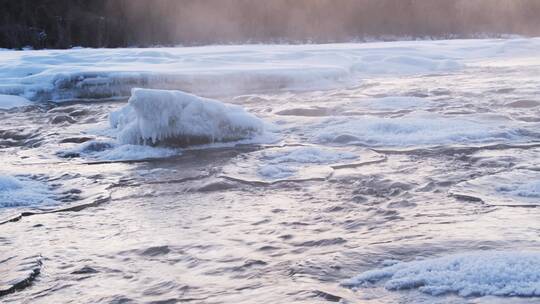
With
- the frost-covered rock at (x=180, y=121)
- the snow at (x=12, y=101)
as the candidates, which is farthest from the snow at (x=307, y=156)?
the snow at (x=12, y=101)

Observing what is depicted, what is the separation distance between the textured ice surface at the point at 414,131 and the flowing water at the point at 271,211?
0.02m

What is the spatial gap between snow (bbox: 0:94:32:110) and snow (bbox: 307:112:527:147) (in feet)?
20.5

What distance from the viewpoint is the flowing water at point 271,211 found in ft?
11.3

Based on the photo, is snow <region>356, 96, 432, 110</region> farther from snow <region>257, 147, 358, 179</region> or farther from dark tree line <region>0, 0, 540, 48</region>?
dark tree line <region>0, 0, 540, 48</region>

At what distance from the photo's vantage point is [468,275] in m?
3.16

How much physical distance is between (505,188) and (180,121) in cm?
368

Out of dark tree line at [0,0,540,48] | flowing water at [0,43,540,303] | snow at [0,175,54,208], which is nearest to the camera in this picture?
flowing water at [0,43,540,303]

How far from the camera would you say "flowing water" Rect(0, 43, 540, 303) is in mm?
3445

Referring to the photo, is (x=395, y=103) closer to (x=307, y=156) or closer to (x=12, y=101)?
(x=307, y=156)

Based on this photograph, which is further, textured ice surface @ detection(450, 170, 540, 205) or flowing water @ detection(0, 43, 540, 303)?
textured ice surface @ detection(450, 170, 540, 205)

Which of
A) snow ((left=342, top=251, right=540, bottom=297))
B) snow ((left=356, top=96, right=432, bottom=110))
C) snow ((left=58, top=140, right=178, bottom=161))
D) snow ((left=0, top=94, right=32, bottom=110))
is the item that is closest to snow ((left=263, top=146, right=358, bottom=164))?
snow ((left=58, top=140, right=178, bottom=161))

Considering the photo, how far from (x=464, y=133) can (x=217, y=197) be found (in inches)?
132

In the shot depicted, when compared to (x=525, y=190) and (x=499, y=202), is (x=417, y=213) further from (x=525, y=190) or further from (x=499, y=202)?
(x=525, y=190)

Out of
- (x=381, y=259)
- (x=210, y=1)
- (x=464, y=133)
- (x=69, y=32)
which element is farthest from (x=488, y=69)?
(x=210, y=1)
